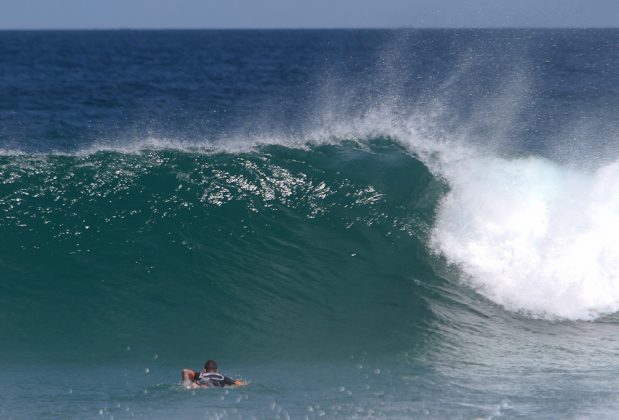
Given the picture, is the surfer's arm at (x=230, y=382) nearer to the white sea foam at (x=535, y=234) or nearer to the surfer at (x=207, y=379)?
the surfer at (x=207, y=379)

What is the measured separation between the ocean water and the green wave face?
4 centimetres

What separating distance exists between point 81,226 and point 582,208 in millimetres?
8453

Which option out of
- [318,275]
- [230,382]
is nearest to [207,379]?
[230,382]

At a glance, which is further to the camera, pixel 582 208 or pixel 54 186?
pixel 54 186

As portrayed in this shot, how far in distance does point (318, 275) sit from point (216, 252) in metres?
1.76

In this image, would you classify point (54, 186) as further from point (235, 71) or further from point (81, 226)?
point (235, 71)

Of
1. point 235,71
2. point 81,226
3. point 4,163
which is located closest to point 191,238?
point 81,226

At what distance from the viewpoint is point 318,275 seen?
47.1ft

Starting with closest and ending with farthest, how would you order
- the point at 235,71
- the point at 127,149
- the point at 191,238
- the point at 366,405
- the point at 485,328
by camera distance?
the point at 366,405, the point at 485,328, the point at 191,238, the point at 127,149, the point at 235,71

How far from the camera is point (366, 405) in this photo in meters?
9.60

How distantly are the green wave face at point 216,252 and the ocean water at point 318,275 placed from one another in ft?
0.12

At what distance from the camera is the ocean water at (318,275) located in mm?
10180

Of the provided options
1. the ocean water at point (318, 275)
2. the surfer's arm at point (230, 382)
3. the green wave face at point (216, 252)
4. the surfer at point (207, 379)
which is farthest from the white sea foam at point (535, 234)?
the surfer at point (207, 379)

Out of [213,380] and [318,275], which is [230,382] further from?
[318,275]
